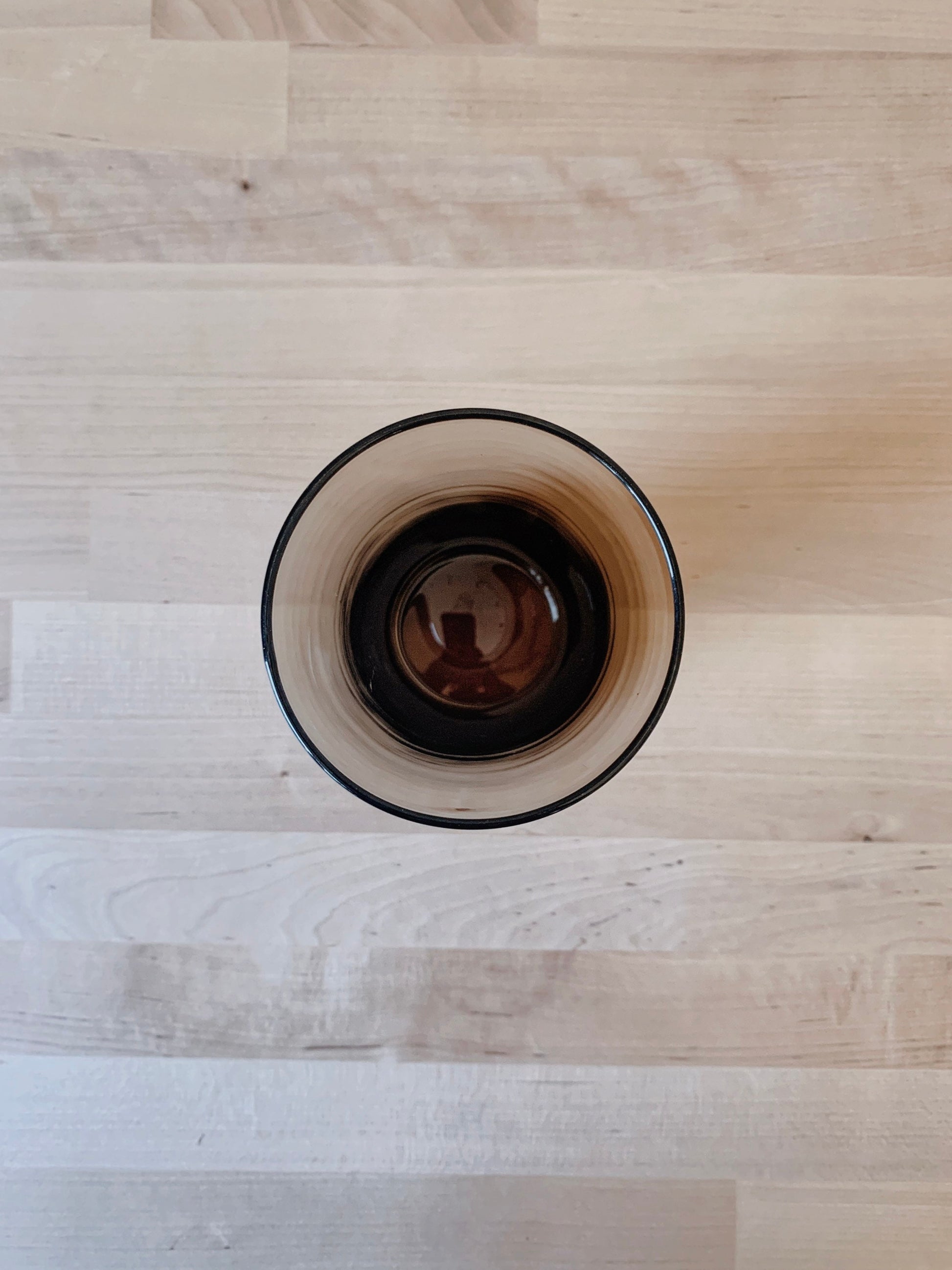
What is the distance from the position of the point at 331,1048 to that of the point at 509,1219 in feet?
0.56

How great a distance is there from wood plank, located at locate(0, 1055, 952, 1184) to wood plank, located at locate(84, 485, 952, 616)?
32 centimetres

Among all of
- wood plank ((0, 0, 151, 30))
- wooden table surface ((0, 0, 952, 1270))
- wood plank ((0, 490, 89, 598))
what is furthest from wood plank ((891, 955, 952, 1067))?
wood plank ((0, 0, 151, 30))

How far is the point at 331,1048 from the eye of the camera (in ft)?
2.11

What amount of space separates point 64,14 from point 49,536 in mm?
357

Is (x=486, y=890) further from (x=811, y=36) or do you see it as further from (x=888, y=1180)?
(x=811, y=36)

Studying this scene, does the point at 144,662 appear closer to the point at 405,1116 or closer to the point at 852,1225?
the point at 405,1116

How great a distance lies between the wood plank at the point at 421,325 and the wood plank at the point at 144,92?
89 millimetres

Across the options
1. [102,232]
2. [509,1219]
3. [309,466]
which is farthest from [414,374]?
[509,1219]

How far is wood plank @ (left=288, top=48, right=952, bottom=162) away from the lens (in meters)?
0.65

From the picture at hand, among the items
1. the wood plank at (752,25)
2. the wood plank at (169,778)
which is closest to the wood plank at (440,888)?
the wood plank at (169,778)

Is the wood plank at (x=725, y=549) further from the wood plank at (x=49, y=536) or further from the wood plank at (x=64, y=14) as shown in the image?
the wood plank at (x=64, y=14)

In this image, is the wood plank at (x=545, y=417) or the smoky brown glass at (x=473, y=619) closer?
the smoky brown glass at (x=473, y=619)

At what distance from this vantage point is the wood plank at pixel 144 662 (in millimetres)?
640

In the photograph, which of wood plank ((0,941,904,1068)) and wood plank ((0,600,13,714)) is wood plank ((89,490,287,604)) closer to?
wood plank ((0,600,13,714))
